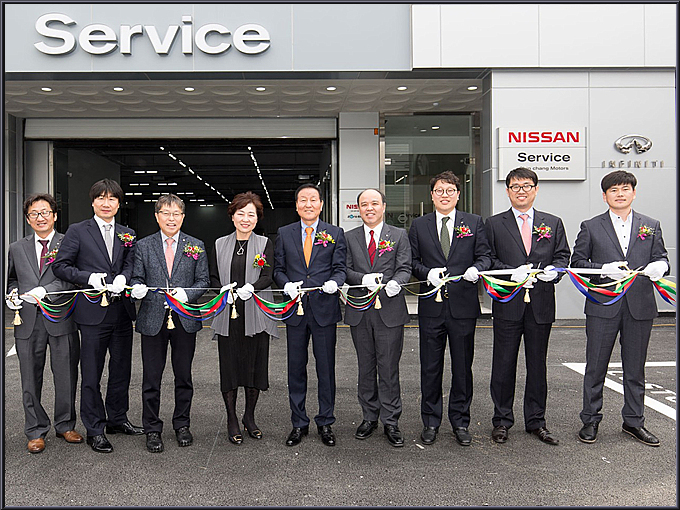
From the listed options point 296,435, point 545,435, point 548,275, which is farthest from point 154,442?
point 548,275

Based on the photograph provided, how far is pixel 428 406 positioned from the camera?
4199 millimetres

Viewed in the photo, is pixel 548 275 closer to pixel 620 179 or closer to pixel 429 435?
pixel 620 179

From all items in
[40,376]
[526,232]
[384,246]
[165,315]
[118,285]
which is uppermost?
Result: [526,232]

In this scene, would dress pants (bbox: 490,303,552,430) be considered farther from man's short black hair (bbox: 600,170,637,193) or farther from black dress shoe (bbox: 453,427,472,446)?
man's short black hair (bbox: 600,170,637,193)

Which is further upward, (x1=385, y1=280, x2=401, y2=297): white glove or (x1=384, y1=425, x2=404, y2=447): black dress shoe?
(x1=385, y1=280, x2=401, y2=297): white glove

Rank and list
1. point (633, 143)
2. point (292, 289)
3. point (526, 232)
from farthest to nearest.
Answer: point (633, 143)
point (526, 232)
point (292, 289)

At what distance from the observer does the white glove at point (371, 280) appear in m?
4.00

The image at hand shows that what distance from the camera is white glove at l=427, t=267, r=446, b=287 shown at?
3.98 metres

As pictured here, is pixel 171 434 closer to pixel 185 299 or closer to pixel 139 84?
pixel 185 299

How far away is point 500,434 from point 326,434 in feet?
4.25

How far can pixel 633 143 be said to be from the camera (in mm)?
9992

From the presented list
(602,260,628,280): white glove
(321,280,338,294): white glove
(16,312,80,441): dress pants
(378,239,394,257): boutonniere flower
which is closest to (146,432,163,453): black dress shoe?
(16,312,80,441): dress pants

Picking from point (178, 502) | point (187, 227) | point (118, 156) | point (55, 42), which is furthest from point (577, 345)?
point (187, 227)

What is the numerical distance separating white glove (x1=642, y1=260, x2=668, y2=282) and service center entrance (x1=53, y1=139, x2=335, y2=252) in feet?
18.2
